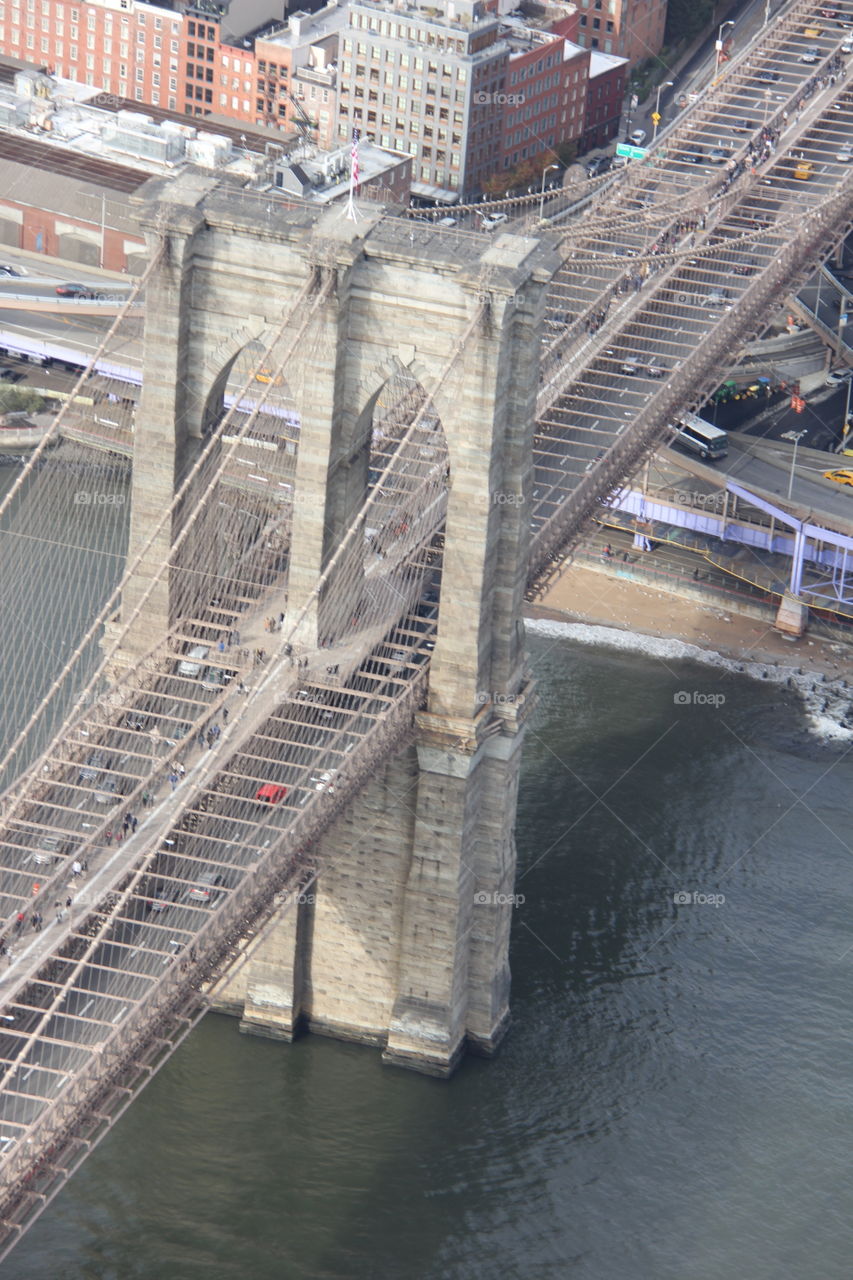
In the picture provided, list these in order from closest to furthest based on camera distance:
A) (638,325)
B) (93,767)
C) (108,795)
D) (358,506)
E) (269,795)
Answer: (108,795), (93,767), (269,795), (358,506), (638,325)

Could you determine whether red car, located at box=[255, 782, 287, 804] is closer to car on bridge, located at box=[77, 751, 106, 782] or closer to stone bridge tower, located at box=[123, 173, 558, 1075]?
stone bridge tower, located at box=[123, 173, 558, 1075]

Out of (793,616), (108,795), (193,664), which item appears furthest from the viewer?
(793,616)

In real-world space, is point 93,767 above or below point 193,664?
below

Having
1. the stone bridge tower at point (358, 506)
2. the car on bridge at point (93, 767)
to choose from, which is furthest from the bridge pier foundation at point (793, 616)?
the car on bridge at point (93, 767)

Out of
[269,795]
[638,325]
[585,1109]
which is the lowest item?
[585,1109]

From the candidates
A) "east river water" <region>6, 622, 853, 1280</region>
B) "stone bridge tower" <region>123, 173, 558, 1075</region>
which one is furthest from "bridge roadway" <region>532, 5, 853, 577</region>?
"stone bridge tower" <region>123, 173, 558, 1075</region>

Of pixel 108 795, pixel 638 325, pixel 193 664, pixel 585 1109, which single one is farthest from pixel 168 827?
pixel 638 325

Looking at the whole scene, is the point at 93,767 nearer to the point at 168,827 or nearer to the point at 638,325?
the point at 168,827

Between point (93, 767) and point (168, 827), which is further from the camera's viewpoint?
point (93, 767)
